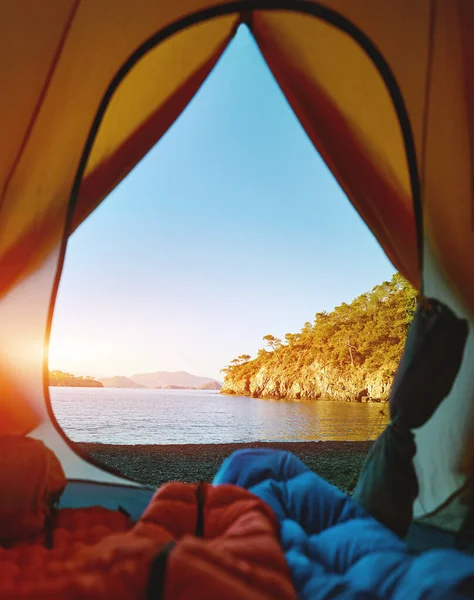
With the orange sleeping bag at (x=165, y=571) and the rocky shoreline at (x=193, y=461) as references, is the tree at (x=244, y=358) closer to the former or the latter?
the rocky shoreline at (x=193, y=461)

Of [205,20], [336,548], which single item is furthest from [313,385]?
[336,548]

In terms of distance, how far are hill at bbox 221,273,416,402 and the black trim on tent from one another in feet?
50.5

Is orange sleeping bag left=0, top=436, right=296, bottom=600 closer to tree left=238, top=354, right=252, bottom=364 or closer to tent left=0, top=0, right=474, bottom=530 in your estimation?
tent left=0, top=0, right=474, bottom=530

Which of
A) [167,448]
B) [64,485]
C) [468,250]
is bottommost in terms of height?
[167,448]

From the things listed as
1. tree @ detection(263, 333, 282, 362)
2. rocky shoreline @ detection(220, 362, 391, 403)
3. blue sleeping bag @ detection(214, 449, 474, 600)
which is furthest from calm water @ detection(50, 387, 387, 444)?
tree @ detection(263, 333, 282, 362)

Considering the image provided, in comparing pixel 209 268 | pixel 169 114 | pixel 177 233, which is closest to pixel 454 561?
pixel 169 114

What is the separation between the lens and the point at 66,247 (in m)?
1.86

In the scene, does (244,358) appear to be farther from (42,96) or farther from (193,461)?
(42,96)

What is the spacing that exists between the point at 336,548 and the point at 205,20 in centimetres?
202

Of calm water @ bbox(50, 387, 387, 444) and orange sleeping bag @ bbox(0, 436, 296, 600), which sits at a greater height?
orange sleeping bag @ bbox(0, 436, 296, 600)

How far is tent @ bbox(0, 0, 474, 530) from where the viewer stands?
5.37 feet

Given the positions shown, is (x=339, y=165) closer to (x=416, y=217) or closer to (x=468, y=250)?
(x=416, y=217)

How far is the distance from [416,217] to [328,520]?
46.2 inches

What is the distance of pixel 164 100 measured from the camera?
84.4 inches
